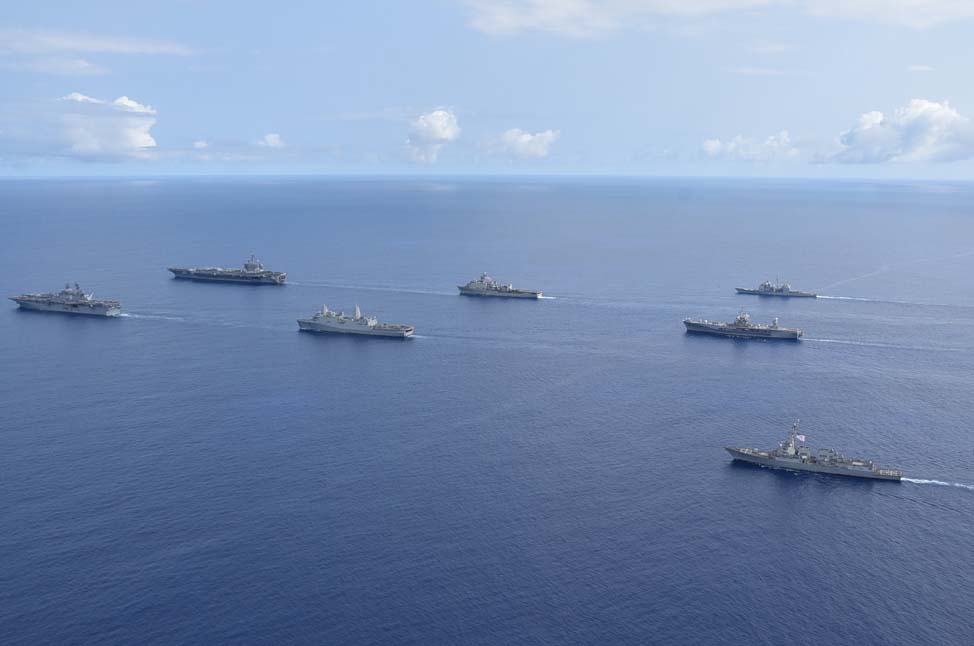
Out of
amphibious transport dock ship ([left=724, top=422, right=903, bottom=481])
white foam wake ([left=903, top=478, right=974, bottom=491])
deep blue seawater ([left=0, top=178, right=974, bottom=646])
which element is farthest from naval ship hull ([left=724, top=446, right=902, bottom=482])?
white foam wake ([left=903, top=478, right=974, bottom=491])

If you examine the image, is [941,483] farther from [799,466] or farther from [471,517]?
[471,517]

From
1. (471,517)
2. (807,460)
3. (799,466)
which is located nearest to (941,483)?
(807,460)

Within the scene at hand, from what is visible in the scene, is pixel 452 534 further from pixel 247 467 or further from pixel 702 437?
pixel 702 437

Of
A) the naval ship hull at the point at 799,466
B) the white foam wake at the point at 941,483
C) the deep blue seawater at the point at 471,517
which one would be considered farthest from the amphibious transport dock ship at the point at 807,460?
the deep blue seawater at the point at 471,517

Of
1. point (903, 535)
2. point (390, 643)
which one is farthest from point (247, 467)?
point (903, 535)

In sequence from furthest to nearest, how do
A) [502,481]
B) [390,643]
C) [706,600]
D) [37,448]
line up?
[37,448]
[502,481]
[706,600]
[390,643]

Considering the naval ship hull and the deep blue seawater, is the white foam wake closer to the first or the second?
the deep blue seawater

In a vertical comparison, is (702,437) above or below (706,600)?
above

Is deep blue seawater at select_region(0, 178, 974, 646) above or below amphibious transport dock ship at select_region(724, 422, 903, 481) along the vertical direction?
below
